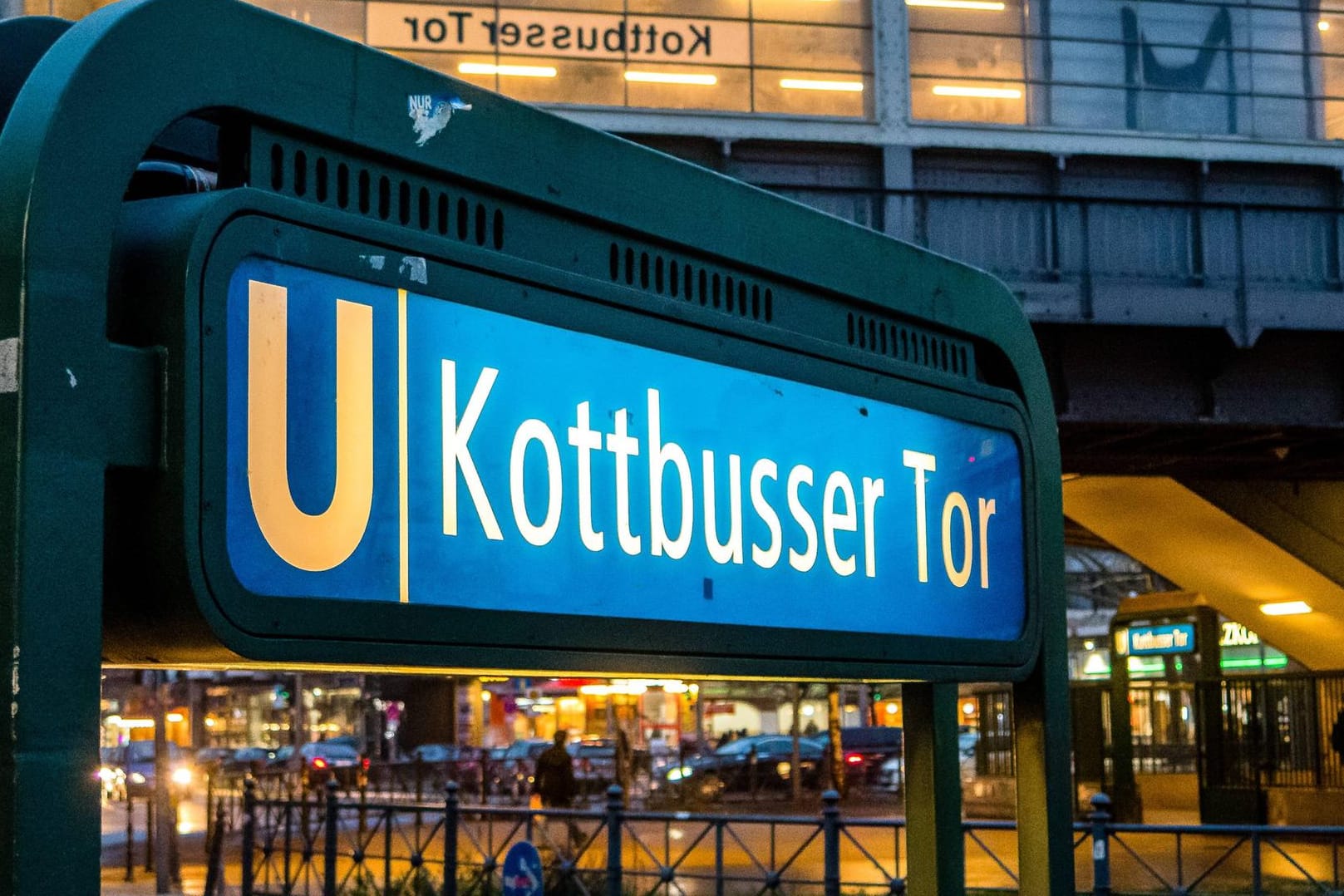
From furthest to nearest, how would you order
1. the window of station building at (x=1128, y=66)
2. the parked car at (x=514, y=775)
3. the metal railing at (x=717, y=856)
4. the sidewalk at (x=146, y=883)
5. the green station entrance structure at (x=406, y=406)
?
the parked car at (x=514, y=775)
the window of station building at (x=1128, y=66)
the sidewalk at (x=146, y=883)
the metal railing at (x=717, y=856)
the green station entrance structure at (x=406, y=406)

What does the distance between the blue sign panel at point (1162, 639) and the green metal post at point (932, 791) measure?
25250mm

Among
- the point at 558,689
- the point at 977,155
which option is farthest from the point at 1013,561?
the point at 558,689

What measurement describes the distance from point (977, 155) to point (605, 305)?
17997 millimetres

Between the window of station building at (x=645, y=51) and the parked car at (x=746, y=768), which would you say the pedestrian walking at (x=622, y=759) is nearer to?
the parked car at (x=746, y=768)

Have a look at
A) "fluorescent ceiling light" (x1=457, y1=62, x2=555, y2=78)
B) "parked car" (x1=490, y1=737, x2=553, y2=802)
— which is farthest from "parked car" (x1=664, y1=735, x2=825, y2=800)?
"fluorescent ceiling light" (x1=457, y1=62, x2=555, y2=78)

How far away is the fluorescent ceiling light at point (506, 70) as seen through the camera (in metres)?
20.2

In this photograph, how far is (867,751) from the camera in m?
37.7

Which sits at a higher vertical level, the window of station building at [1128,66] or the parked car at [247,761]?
the window of station building at [1128,66]

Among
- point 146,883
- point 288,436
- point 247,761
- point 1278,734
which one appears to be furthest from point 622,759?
point 288,436

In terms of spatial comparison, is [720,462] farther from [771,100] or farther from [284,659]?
[771,100]

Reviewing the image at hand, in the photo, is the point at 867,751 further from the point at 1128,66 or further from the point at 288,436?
the point at 288,436

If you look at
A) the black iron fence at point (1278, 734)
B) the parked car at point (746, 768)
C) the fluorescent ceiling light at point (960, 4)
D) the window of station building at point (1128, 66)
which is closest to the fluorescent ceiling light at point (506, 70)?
the window of station building at point (1128, 66)

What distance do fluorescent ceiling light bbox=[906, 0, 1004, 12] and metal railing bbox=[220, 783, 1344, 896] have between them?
32.6 ft

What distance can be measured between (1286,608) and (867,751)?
1493 centimetres
